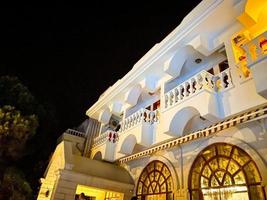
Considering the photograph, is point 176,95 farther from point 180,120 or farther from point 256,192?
point 256,192

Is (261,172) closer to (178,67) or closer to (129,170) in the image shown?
(178,67)

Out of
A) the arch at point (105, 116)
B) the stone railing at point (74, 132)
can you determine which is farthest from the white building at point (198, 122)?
the stone railing at point (74, 132)

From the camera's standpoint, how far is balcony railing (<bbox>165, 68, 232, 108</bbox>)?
23.0 ft

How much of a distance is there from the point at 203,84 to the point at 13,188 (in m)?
11.7

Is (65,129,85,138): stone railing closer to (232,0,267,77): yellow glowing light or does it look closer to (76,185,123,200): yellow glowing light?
(76,185,123,200): yellow glowing light

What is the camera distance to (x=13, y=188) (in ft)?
38.9

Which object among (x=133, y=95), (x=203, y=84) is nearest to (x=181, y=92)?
(x=203, y=84)

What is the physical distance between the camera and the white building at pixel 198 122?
6070 millimetres

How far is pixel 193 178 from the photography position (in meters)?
7.56

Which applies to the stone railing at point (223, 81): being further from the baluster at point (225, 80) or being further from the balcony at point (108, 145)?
the balcony at point (108, 145)

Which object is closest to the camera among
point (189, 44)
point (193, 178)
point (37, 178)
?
point (193, 178)

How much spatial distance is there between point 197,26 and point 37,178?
A: 14.8 m

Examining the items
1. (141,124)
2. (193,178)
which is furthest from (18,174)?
(193,178)

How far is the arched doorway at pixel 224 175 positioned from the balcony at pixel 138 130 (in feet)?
8.01
